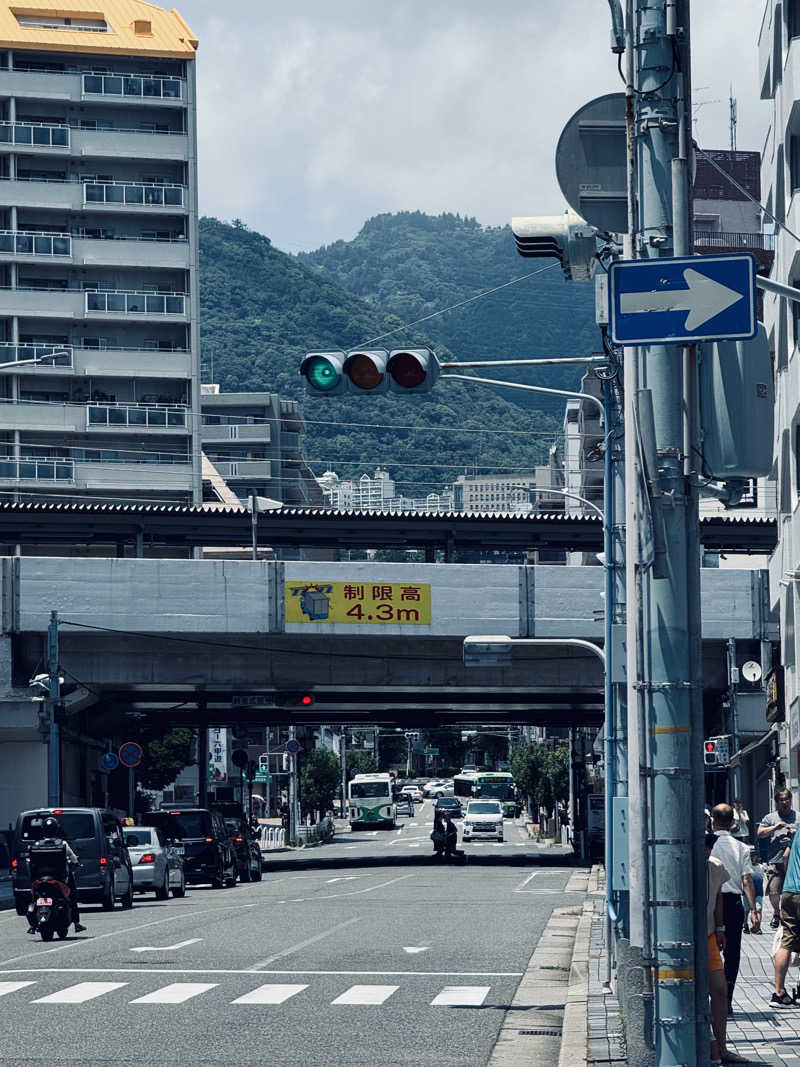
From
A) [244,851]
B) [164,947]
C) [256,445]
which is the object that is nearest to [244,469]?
[256,445]

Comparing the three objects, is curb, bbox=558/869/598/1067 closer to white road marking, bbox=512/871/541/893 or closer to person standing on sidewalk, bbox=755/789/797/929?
person standing on sidewalk, bbox=755/789/797/929

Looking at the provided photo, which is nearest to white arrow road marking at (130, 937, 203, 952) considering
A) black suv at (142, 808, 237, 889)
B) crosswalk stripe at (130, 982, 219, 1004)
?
crosswalk stripe at (130, 982, 219, 1004)

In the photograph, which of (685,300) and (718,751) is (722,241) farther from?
(685,300)

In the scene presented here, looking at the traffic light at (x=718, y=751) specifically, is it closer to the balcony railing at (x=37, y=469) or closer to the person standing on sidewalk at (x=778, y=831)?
the person standing on sidewalk at (x=778, y=831)

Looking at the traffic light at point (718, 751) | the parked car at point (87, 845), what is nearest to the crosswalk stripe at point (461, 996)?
the parked car at point (87, 845)

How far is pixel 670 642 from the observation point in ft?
27.7

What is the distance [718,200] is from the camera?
86000 mm

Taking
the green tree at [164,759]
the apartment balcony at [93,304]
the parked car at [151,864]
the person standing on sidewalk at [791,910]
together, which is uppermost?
the apartment balcony at [93,304]

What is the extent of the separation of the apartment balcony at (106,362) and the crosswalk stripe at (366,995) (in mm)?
71053

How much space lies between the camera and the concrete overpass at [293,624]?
157 feet

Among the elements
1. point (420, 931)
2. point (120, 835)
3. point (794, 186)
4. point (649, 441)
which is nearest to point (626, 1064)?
point (649, 441)

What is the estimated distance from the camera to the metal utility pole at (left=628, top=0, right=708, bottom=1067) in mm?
8336

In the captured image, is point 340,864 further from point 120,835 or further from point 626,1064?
point 626,1064

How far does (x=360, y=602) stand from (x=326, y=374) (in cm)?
3564
